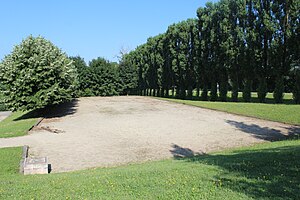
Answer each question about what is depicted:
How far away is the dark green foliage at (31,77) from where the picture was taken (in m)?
20.3

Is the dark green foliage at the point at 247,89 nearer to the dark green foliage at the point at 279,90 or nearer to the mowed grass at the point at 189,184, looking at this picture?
the dark green foliage at the point at 279,90

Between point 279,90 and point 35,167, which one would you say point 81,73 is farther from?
point 35,167

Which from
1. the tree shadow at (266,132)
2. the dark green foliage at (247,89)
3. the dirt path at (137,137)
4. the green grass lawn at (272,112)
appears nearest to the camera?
the dirt path at (137,137)

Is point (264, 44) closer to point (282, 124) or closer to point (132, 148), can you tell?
point (282, 124)

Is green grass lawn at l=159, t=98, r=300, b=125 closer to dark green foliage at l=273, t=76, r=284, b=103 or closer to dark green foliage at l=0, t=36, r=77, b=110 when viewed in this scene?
dark green foliage at l=273, t=76, r=284, b=103

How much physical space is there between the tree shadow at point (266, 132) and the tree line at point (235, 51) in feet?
36.5

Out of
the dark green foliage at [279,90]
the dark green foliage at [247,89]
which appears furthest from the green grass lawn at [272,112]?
the dark green foliage at [247,89]

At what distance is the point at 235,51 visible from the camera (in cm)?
2880

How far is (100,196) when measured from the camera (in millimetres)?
4688

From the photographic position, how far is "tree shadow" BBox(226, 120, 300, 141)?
1234cm

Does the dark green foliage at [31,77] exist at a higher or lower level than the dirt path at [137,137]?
higher

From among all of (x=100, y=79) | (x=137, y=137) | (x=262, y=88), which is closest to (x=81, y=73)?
(x=100, y=79)

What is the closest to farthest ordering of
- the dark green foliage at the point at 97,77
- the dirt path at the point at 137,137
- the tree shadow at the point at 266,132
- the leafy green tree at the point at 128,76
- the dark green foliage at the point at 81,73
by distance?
the dirt path at the point at 137,137 → the tree shadow at the point at 266,132 → the dark green foliage at the point at 81,73 → the dark green foliage at the point at 97,77 → the leafy green tree at the point at 128,76

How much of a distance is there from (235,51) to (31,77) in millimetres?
18787
